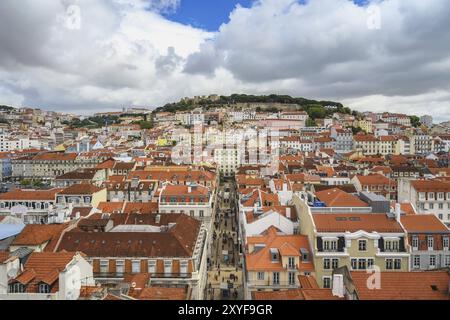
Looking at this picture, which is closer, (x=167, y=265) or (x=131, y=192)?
(x=167, y=265)

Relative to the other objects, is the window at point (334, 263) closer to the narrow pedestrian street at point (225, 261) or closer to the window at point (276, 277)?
the window at point (276, 277)

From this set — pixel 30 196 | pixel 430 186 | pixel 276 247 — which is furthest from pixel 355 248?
pixel 30 196

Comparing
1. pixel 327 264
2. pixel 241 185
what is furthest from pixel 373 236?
pixel 241 185

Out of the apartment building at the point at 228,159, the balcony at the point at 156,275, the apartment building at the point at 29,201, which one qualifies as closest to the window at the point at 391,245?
the balcony at the point at 156,275

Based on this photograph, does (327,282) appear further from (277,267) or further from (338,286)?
(338,286)
